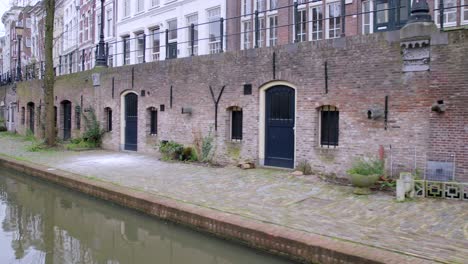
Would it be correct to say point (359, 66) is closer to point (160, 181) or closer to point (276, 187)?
point (276, 187)

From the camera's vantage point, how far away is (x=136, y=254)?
20.3ft

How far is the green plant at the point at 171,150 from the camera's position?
13.5m

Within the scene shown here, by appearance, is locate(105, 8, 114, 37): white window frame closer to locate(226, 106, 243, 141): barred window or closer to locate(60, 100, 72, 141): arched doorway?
locate(60, 100, 72, 141): arched doorway

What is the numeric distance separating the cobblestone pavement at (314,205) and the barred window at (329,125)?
3.29 feet

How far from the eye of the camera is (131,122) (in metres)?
16.7

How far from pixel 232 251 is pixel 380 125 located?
478 centimetres

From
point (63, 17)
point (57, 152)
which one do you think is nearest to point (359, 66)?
point (57, 152)

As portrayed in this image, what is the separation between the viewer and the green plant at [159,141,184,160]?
13523 millimetres

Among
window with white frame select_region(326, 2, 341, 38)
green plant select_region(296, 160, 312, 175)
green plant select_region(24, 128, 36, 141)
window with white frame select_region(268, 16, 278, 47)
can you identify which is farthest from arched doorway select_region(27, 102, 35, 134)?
green plant select_region(296, 160, 312, 175)

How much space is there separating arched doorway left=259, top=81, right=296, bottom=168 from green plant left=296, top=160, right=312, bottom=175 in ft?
1.50

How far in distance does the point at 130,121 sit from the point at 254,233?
11.7m

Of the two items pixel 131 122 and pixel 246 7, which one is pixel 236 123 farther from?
pixel 246 7

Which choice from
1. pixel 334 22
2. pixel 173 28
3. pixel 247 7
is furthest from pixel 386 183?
pixel 173 28

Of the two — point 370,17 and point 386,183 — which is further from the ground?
point 370,17
